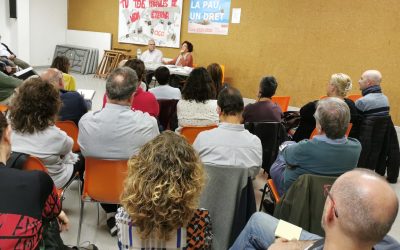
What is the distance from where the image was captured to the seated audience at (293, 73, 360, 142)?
322 centimetres

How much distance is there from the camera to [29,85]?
84.7 inches

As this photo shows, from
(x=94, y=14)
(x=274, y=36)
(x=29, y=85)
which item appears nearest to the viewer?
(x=29, y=85)

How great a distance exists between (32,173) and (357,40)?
625 centimetres

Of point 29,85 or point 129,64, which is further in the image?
point 129,64

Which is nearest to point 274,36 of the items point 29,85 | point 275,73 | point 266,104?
point 275,73

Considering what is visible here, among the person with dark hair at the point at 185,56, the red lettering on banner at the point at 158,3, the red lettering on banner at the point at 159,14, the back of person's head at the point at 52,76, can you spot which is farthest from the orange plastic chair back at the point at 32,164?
the red lettering on banner at the point at 158,3

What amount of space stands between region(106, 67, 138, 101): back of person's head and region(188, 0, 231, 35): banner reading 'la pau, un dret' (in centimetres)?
572

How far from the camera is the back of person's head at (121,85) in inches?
93.6

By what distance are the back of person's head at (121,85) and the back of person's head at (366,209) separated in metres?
1.74

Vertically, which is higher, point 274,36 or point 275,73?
point 274,36

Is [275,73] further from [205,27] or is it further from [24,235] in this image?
[24,235]

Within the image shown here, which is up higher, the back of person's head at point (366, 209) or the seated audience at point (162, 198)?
the back of person's head at point (366, 209)

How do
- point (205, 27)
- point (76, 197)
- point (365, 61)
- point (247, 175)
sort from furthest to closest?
point (205, 27) → point (365, 61) → point (76, 197) → point (247, 175)

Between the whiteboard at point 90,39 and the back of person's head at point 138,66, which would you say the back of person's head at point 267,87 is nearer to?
the back of person's head at point 138,66
